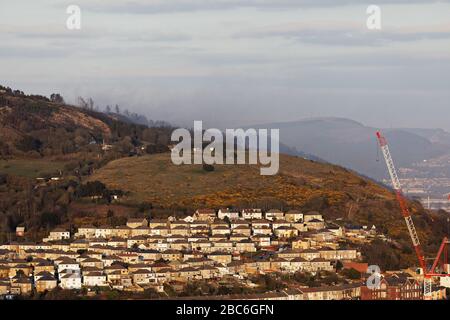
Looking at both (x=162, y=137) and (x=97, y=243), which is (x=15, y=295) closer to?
(x=97, y=243)

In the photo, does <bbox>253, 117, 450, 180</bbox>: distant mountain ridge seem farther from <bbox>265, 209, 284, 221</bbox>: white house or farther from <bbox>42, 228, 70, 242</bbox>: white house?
<bbox>42, 228, 70, 242</bbox>: white house

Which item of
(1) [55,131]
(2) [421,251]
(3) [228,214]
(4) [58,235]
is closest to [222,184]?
(3) [228,214]

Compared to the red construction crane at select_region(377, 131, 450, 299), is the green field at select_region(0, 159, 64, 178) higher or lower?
higher

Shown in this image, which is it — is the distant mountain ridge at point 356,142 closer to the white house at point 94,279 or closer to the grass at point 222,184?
the grass at point 222,184

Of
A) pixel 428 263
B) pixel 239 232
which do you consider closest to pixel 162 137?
pixel 239 232

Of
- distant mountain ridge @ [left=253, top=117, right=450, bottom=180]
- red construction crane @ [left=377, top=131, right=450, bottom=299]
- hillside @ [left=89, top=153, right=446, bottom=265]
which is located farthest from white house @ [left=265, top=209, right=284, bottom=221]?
distant mountain ridge @ [left=253, top=117, right=450, bottom=180]

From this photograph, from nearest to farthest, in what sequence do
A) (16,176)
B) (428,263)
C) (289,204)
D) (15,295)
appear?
(15,295) → (428,263) → (289,204) → (16,176)
